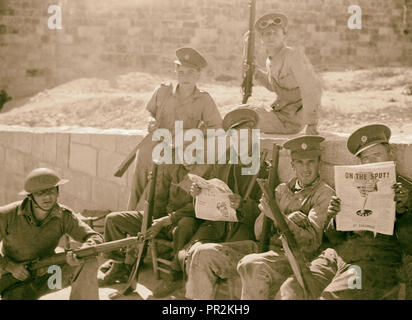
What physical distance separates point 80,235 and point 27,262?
46 centimetres

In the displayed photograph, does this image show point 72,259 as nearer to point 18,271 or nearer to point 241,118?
point 18,271

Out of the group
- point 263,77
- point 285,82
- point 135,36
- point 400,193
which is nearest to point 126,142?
point 263,77

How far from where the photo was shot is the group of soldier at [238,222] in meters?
4.06

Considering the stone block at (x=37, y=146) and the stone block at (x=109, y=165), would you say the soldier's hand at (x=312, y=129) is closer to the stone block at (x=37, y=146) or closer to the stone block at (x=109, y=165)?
the stone block at (x=109, y=165)

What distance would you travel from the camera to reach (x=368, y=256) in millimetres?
4027

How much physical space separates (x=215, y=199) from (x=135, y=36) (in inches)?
514

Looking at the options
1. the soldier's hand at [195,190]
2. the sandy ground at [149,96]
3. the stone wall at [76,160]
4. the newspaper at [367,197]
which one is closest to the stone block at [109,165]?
the stone wall at [76,160]

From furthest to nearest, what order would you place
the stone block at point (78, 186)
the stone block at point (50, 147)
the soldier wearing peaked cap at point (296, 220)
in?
the stone block at point (50, 147) < the stone block at point (78, 186) < the soldier wearing peaked cap at point (296, 220)

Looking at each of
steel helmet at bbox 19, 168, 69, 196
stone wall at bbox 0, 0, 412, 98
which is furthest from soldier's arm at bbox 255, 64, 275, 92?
stone wall at bbox 0, 0, 412, 98

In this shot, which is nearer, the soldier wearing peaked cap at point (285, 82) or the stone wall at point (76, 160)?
the soldier wearing peaked cap at point (285, 82)

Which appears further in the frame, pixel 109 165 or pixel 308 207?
pixel 109 165

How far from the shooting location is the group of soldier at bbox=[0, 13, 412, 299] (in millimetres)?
4062

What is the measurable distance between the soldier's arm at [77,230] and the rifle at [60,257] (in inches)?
8.9

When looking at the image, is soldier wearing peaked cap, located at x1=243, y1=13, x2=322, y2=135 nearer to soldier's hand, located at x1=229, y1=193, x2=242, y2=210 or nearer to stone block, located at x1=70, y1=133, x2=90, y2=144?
soldier's hand, located at x1=229, y1=193, x2=242, y2=210
